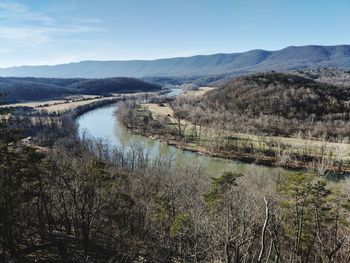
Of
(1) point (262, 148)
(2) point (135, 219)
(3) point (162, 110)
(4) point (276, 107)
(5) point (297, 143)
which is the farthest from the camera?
(3) point (162, 110)

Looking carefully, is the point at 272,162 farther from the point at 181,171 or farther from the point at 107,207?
the point at 107,207

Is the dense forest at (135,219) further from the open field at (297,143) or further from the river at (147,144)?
the open field at (297,143)

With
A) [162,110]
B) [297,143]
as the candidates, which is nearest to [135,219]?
[297,143]

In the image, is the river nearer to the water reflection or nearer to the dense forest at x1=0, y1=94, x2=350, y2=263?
the water reflection

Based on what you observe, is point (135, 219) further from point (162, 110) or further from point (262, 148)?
point (162, 110)

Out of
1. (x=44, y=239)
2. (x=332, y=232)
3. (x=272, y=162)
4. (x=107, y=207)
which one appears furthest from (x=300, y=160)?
(x=44, y=239)

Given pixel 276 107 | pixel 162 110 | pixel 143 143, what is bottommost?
pixel 143 143
